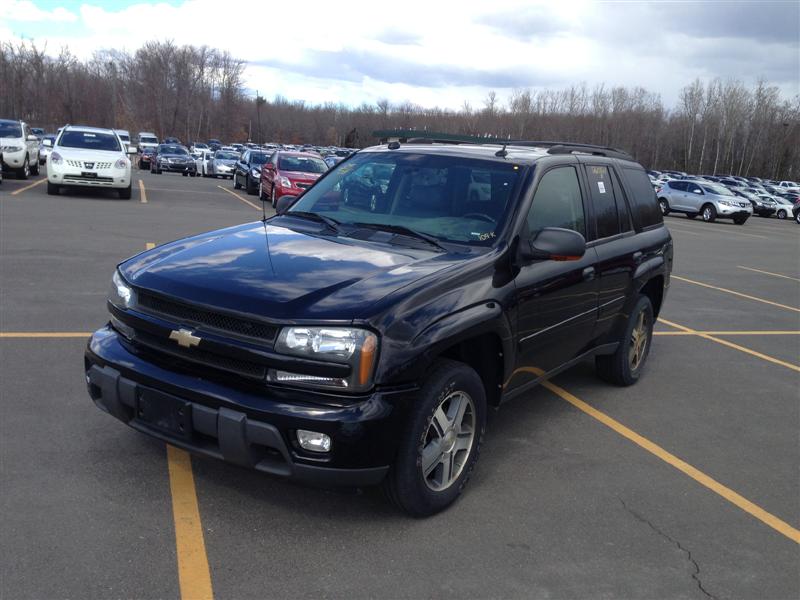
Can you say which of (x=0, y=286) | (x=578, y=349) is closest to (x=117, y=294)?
(x=578, y=349)

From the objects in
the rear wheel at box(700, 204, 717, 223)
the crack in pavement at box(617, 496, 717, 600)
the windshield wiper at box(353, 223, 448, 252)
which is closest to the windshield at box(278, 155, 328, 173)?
the windshield wiper at box(353, 223, 448, 252)

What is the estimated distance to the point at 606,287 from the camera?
526cm

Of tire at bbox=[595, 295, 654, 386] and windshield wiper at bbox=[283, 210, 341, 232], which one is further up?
windshield wiper at bbox=[283, 210, 341, 232]

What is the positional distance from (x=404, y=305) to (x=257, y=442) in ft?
2.88

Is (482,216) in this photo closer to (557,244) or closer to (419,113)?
(557,244)

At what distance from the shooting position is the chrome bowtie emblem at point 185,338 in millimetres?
3346

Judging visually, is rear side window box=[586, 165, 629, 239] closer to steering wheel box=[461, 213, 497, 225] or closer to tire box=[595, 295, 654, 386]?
tire box=[595, 295, 654, 386]

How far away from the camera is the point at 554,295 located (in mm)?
4516

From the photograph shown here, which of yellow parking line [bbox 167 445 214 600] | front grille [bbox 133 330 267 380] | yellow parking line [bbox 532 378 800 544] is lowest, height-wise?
yellow parking line [bbox 532 378 800 544]

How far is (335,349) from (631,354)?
3740 millimetres

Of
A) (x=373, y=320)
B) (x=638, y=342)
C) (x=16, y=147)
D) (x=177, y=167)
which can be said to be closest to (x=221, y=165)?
(x=177, y=167)

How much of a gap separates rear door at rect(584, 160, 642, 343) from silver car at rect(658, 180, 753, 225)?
29.9 meters

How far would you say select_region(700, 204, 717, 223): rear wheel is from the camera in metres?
32.9

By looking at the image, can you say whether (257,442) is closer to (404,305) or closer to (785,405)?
(404,305)
